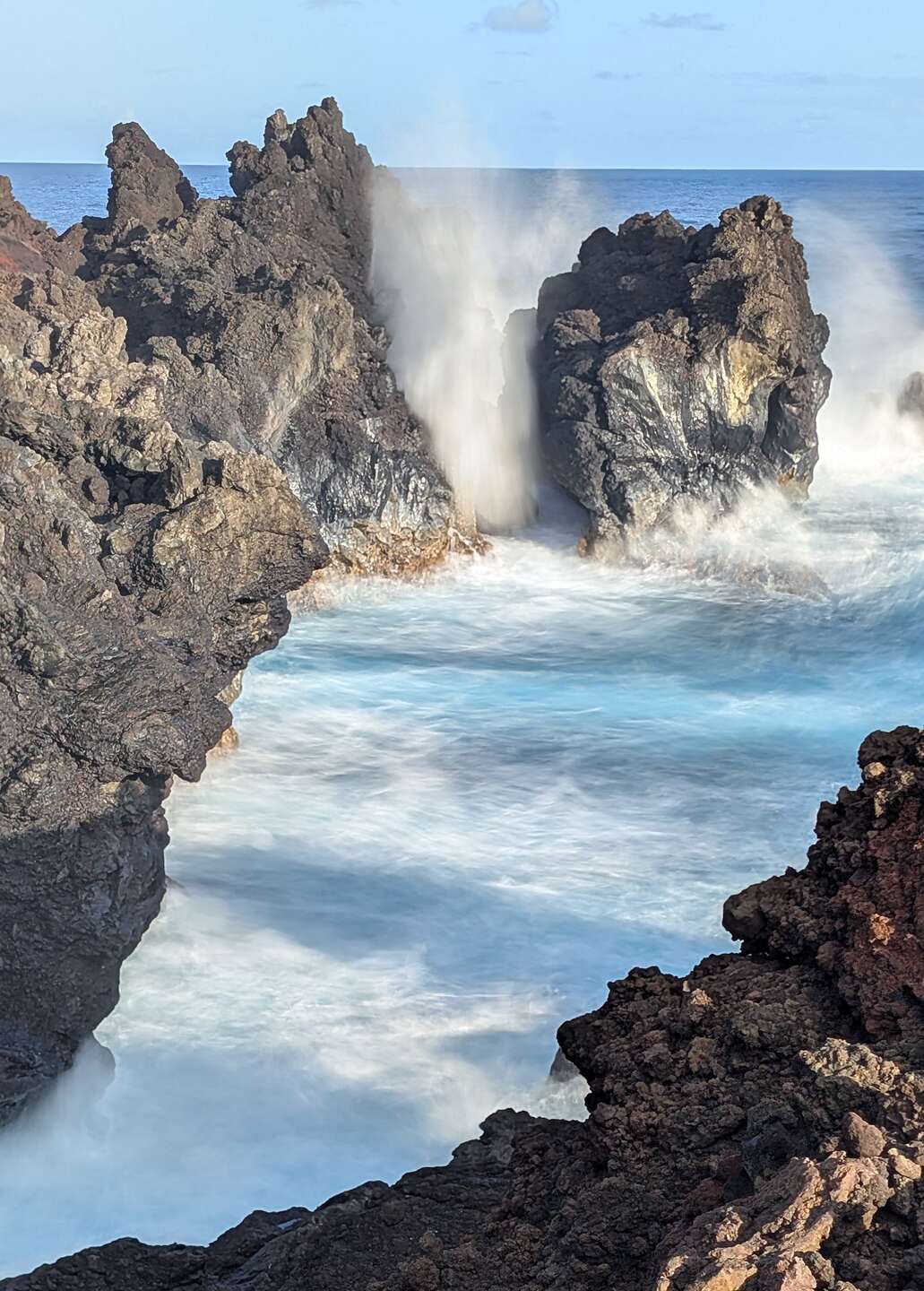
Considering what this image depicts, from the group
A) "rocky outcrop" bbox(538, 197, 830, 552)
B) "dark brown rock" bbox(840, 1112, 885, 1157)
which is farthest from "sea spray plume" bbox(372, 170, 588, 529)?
"dark brown rock" bbox(840, 1112, 885, 1157)

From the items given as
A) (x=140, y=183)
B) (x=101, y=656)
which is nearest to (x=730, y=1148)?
(x=101, y=656)

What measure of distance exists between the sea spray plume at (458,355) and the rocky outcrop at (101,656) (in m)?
8.74

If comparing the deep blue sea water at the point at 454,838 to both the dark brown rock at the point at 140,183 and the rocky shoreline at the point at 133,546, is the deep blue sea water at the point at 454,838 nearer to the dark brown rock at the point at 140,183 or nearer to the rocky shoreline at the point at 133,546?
the rocky shoreline at the point at 133,546

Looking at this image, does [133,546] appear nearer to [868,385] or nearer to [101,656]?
[101,656]

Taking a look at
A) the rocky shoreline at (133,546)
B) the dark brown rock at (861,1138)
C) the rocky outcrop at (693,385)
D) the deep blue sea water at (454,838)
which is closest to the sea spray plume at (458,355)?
the rocky outcrop at (693,385)

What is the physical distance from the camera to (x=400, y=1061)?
28.9 ft

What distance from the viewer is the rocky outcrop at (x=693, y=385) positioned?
18.5 metres

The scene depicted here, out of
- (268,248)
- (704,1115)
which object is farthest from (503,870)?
(268,248)

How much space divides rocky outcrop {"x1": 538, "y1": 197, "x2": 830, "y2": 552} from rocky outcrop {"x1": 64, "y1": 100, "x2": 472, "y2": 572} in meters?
2.00

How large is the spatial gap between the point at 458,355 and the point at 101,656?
508 inches

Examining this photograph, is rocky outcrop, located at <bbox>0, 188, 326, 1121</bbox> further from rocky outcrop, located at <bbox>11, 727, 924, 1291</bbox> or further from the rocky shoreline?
rocky outcrop, located at <bbox>11, 727, 924, 1291</bbox>

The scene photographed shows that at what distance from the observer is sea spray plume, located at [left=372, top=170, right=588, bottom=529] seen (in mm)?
19719

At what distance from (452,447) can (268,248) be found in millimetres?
3505

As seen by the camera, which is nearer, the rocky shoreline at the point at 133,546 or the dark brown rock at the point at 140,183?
the rocky shoreline at the point at 133,546
